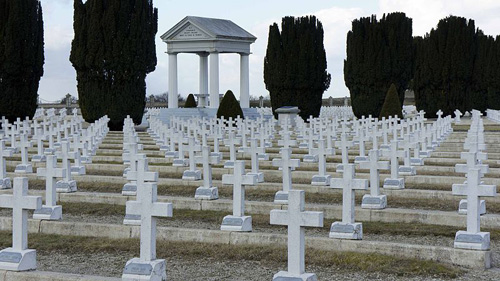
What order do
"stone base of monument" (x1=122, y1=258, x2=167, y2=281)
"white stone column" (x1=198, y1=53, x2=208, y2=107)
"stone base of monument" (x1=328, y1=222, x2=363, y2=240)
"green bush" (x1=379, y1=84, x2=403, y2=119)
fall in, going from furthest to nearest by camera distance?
1. "white stone column" (x1=198, y1=53, x2=208, y2=107)
2. "green bush" (x1=379, y1=84, x2=403, y2=119)
3. "stone base of monument" (x1=328, y1=222, x2=363, y2=240)
4. "stone base of monument" (x1=122, y1=258, x2=167, y2=281)

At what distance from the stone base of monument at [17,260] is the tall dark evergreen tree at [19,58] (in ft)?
81.4

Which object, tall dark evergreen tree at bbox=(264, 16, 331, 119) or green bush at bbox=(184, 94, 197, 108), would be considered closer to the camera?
tall dark evergreen tree at bbox=(264, 16, 331, 119)

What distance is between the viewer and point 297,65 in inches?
1577

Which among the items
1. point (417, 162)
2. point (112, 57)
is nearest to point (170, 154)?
point (417, 162)

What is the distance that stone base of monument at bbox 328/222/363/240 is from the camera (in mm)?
8469

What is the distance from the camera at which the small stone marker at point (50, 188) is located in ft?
32.2

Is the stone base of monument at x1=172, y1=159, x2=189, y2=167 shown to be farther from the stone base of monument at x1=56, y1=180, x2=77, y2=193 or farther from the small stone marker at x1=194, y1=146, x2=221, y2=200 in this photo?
the small stone marker at x1=194, y1=146, x2=221, y2=200

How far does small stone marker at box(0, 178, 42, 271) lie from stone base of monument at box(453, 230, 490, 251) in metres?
4.18

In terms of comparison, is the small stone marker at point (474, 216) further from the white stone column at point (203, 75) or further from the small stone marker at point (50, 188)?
the white stone column at point (203, 75)

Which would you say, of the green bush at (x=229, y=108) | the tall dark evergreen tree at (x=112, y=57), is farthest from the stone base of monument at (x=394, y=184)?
the green bush at (x=229, y=108)

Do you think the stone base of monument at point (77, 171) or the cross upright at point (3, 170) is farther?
the stone base of monument at point (77, 171)

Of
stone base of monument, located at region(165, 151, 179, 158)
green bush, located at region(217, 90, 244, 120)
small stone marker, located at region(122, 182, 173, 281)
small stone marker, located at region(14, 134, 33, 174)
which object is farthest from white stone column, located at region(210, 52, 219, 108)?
small stone marker, located at region(122, 182, 173, 281)

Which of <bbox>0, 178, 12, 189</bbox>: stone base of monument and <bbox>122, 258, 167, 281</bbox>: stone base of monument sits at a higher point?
<bbox>0, 178, 12, 189</bbox>: stone base of monument

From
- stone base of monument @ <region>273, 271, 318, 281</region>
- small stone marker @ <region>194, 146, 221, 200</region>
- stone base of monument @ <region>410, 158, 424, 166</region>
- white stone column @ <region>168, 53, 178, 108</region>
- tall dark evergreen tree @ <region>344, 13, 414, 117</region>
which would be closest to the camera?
stone base of monument @ <region>273, 271, 318, 281</region>
